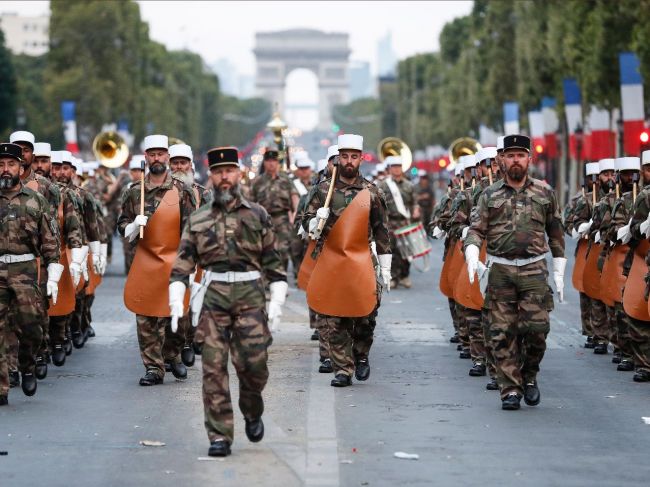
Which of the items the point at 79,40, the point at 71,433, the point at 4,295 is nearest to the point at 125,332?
the point at 4,295

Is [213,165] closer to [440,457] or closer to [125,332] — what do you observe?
[440,457]

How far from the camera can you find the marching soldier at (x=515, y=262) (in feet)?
41.6

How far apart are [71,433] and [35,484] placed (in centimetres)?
185

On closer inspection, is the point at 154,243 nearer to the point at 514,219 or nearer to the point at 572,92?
the point at 514,219

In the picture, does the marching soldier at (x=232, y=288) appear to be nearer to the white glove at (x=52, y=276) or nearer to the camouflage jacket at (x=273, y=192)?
the white glove at (x=52, y=276)

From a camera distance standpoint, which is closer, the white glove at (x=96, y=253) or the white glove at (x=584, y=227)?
the white glove at (x=96, y=253)

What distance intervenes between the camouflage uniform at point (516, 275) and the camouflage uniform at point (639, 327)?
1694mm

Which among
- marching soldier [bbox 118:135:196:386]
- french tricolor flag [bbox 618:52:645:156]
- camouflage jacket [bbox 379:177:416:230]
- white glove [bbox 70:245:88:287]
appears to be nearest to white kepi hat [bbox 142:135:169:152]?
marching soldier [bbox 118:135:196:386]

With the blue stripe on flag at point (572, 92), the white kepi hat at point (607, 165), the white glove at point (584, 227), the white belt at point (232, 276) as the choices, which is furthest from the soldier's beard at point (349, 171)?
the blue stripe on flag at point (572, 92)

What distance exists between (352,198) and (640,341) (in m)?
2.70

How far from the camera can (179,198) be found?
1415 cm

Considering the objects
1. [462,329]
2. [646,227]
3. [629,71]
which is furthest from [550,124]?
[646,227]

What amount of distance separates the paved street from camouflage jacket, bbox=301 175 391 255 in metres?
1.16

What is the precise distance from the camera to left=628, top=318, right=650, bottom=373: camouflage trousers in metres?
14.7
